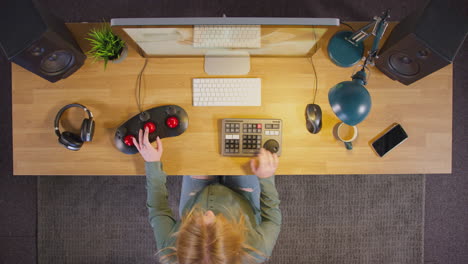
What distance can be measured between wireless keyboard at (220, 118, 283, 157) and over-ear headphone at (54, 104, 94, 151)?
0.54 m

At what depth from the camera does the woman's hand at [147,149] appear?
1171mm

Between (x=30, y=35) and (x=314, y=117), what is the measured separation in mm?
1059

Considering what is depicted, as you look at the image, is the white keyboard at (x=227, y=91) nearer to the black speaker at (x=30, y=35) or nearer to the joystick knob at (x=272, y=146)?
the joystick knob at (x=272, y=146)

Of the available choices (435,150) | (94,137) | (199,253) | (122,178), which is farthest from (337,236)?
(94,137)

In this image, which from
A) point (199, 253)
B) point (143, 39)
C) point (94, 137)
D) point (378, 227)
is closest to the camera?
point (199, 253)

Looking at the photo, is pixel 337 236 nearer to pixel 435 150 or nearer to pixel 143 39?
pixel 435 150

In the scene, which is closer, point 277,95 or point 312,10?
point 277,95

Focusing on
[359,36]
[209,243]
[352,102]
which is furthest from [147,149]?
[359,36]

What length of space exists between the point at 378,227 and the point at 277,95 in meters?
1.18

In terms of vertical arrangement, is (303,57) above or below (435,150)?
above

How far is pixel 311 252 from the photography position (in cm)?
182

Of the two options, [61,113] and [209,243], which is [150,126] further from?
[209,243]

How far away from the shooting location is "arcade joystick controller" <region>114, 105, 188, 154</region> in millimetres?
1193

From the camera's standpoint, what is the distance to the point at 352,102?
93cm
